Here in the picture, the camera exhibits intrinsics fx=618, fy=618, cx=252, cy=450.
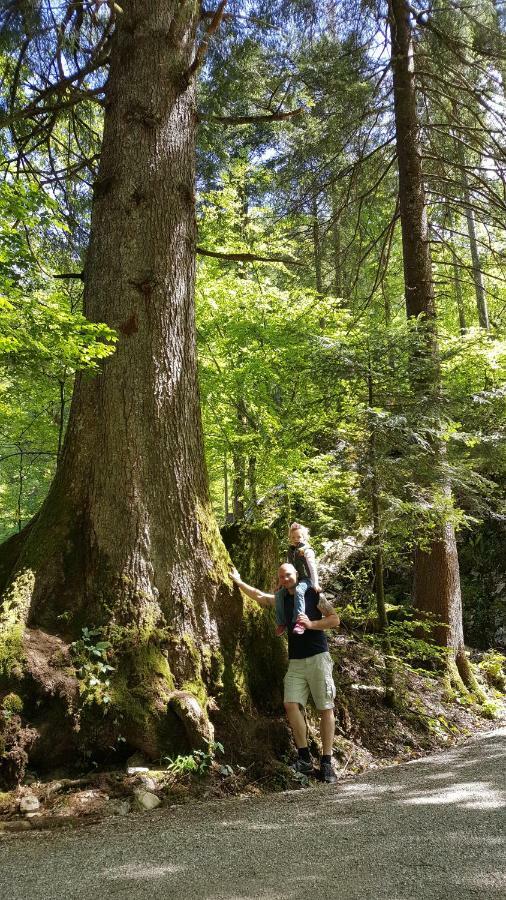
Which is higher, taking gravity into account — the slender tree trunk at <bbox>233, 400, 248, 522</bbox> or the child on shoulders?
the slender tree trunk at <bbox>233, 400, 248, 522</bbox>

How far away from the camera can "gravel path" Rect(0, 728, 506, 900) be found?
2426 millimetres

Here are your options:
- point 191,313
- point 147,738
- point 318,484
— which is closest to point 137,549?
point 147,738

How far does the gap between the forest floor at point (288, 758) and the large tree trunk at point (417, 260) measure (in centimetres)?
109

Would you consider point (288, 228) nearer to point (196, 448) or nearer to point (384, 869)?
point (196, 448)

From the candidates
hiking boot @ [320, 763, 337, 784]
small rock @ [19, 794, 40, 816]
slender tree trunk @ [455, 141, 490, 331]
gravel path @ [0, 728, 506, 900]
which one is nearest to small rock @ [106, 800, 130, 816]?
gravel path @ [0, 728, 506, 900]

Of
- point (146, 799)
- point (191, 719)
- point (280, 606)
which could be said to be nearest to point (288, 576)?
point (280, 606)

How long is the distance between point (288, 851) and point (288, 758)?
5.78ft

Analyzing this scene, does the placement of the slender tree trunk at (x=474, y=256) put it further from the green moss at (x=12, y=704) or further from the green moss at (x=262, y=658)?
the green moss at (x=12, y=704)

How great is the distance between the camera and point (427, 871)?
2.51 meters

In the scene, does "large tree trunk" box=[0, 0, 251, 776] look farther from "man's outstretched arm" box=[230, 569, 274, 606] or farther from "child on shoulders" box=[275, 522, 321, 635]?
"child on shoulders" box=[275, 522, 321, 635]

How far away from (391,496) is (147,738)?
319cm

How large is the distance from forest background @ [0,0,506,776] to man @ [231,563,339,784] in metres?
0.67

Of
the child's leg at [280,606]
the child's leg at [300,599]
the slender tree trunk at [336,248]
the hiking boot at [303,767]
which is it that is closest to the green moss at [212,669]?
the child's leg at [280,606]

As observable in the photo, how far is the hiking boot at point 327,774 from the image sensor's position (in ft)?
14.3
